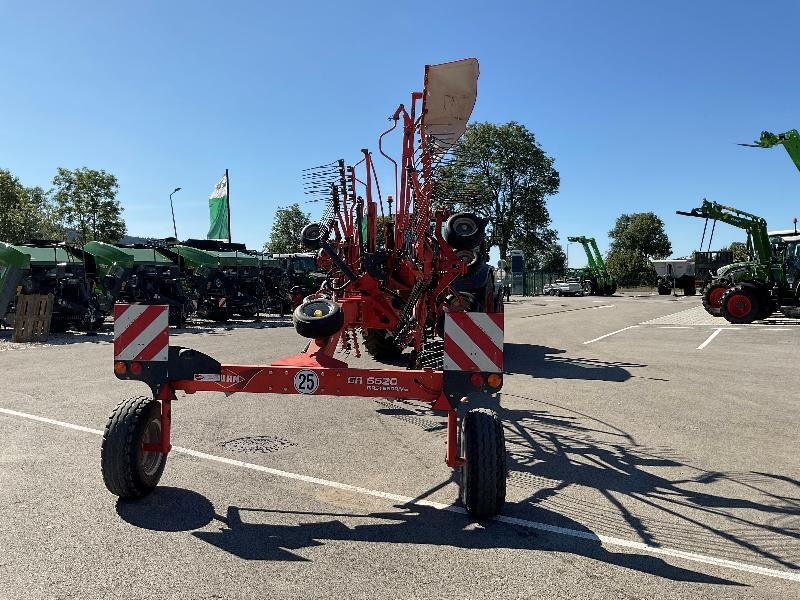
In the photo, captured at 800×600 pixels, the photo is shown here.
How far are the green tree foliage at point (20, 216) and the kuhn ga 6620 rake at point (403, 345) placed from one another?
37.6m

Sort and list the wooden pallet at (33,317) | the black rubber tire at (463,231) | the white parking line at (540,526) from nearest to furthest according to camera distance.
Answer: the white parking line at (540,526)
the black rubber tire at (463,231)
the wooden pallet at (33,317)

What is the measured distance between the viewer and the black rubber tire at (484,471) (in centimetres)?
404

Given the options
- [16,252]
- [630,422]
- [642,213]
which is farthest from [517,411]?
[642,213]

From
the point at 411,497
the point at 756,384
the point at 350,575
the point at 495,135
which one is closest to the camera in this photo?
the point at 350,575

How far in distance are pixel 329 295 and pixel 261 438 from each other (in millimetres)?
2244

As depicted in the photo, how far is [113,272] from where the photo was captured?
62.7ft

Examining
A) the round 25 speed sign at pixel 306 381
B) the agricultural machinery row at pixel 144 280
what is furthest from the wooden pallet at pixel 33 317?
the round 25 speed sign at pixel 306 381

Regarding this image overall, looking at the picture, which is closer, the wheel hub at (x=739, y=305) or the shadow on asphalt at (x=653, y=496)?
the shadow on asphalt at (x=653, y=496)

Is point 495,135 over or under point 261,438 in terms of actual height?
over

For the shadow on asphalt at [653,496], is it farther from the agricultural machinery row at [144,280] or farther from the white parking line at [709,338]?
the white parking line at [709,338]

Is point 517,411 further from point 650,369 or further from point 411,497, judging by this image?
point 650,369

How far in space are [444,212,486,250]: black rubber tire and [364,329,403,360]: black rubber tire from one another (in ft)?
14.1

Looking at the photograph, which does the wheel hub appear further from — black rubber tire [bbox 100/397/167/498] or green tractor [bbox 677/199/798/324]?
black rubber tire [bbox 100/397/167/498]

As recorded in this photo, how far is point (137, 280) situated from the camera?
19094mm
